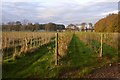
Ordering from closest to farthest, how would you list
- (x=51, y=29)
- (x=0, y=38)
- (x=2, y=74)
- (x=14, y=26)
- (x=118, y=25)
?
(x=2, y=74), (x=0, y=38), (x=14, y=26), (x=118, y=25), (x=51, y=29)

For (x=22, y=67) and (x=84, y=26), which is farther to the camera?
(x=84, y=26)

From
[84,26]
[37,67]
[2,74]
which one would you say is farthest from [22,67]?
[84,26]

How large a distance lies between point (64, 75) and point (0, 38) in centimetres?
755

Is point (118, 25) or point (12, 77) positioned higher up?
point (118, 25)

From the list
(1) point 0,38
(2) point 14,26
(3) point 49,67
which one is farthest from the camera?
(2) point 14,26

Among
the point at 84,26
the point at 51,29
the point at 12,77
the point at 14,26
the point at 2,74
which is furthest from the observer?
the point at 84,26

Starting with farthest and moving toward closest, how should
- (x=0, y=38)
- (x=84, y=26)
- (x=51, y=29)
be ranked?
(x=84, y=26) → (x=51, y=29) → (x=0, y=38)

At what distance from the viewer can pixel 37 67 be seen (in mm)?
10547

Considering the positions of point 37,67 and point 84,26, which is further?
point 84,26

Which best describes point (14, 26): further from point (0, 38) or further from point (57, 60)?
point (57, 60)

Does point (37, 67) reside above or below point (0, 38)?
below

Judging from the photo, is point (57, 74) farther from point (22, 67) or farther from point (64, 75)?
point (22, 67)

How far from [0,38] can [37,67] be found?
5.51m

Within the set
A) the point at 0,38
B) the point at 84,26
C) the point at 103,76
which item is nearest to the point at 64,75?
the point at 103,76
